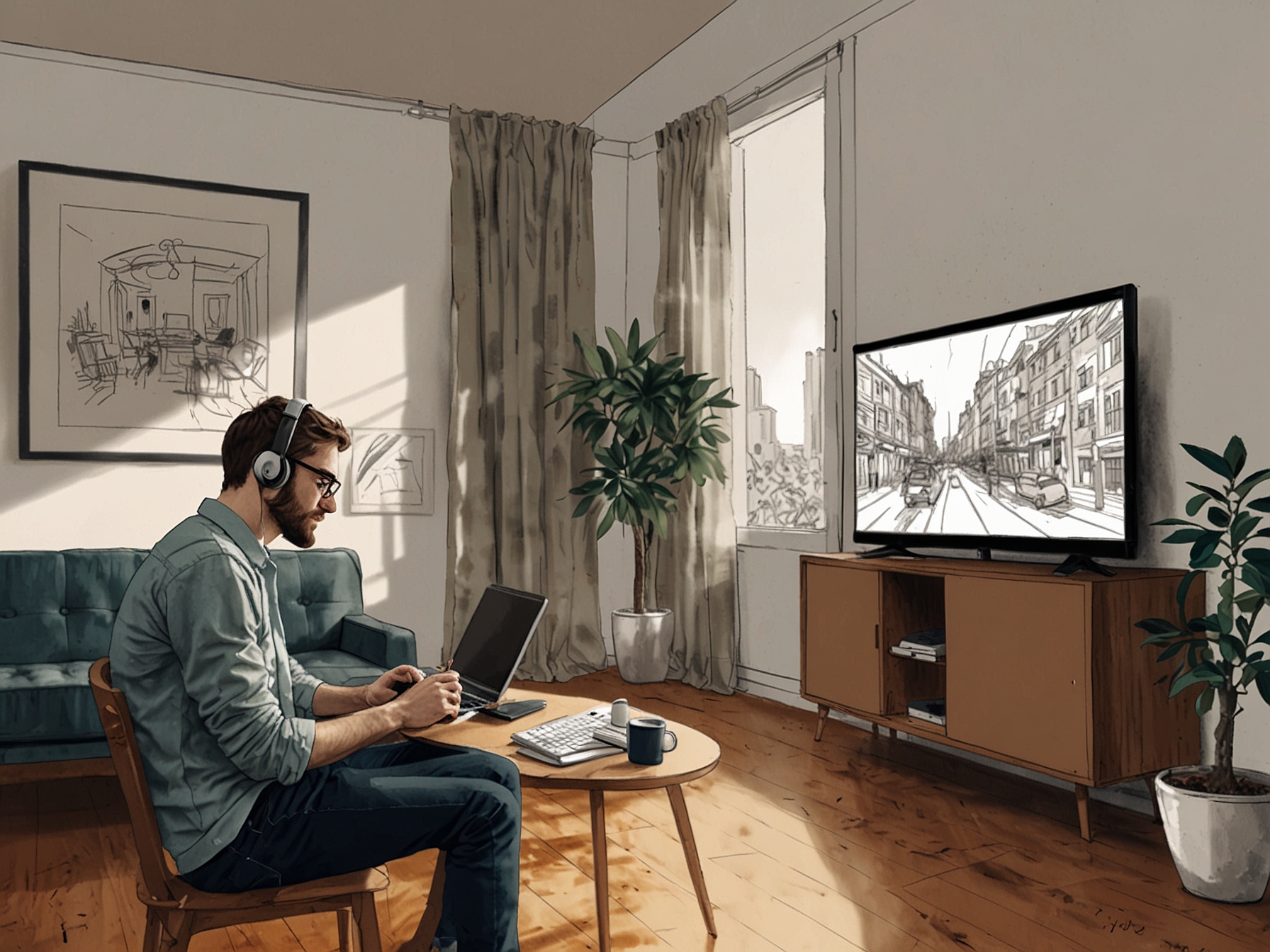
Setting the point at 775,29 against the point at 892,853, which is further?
the point at 775,29

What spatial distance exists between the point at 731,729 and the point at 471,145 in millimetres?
3277

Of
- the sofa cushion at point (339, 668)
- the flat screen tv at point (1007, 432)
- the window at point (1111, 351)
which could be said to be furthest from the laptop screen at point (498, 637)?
the window at point (1111, 351)

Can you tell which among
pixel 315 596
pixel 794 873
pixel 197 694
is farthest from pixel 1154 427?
pixel 315 596

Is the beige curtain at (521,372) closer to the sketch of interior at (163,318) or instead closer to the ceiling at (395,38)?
the ceiling at (395,38)

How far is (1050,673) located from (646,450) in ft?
8.06

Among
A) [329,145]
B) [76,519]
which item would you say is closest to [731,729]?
[76,519]

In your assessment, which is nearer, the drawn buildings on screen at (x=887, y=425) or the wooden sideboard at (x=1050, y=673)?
the wooden sideboard at (x=1050, y=673)

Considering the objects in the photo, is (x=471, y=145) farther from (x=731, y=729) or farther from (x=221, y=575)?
(x=221, y=575)

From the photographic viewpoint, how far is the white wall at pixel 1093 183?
107 inches

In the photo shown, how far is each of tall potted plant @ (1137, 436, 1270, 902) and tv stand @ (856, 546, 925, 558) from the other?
1.11 metres

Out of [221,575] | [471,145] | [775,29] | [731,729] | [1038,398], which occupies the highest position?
[775,29]

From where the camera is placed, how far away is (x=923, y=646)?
326 centimetres

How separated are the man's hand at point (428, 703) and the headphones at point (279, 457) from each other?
42cm

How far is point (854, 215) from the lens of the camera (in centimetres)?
413
